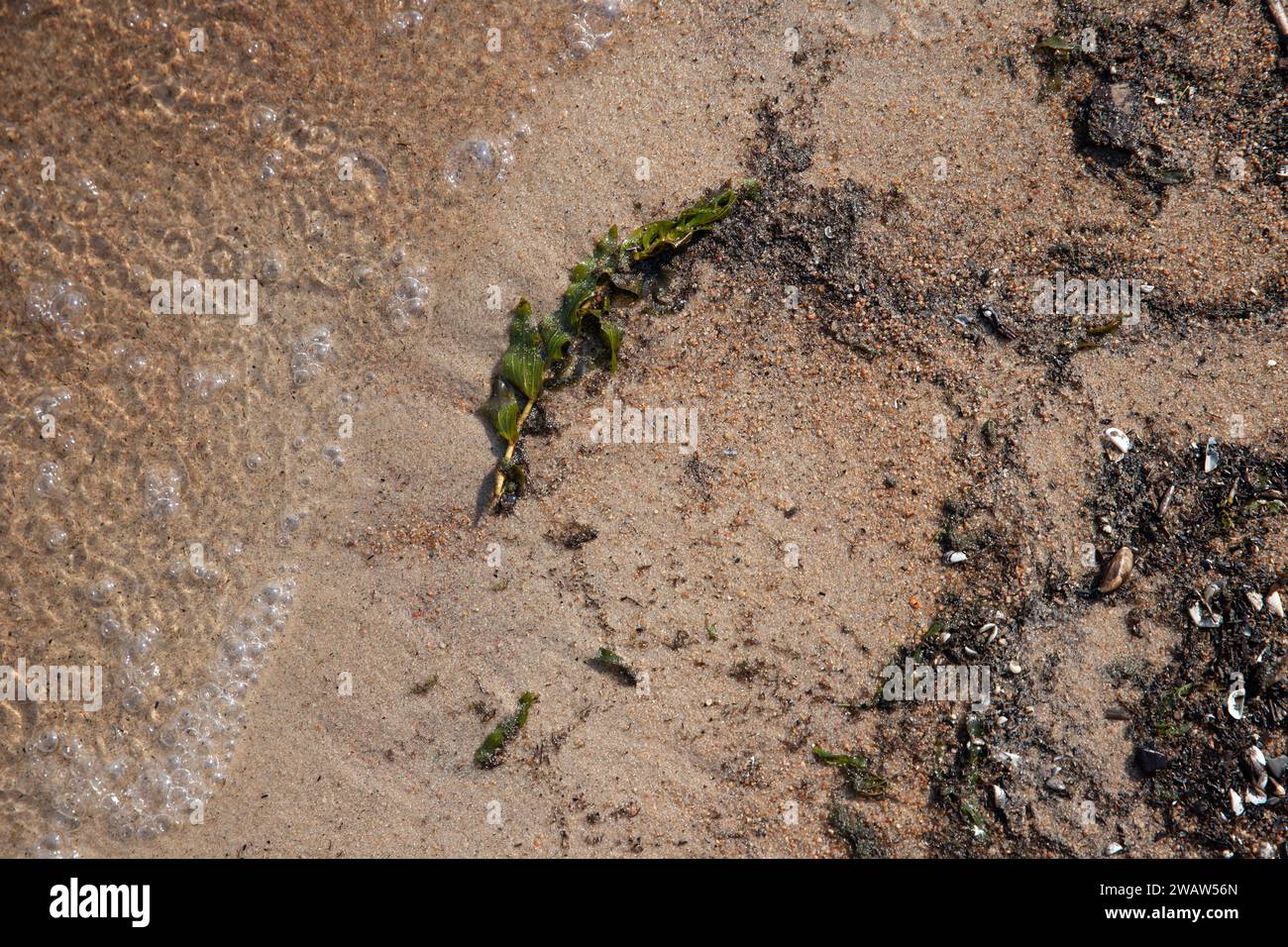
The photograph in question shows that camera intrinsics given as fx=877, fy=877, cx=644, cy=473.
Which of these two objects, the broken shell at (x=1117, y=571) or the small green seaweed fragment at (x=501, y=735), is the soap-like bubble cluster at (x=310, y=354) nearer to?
the small green seaweed fragment at (x=501, y=735)

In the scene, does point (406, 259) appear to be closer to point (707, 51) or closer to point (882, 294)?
point (707, 51)

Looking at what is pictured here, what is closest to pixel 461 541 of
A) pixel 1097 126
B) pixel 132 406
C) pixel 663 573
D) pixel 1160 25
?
pixel 663 573

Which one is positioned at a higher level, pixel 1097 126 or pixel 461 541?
pixel 1097 126

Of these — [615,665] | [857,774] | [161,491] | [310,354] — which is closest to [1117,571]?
[857,774]

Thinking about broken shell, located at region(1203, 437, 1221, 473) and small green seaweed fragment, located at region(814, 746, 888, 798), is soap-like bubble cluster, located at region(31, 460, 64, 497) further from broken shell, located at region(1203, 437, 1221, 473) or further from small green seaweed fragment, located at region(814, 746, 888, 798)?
broken shell, located at region(1203, 437, 1221, 473)

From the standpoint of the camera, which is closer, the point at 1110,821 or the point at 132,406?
the point at 1110,821

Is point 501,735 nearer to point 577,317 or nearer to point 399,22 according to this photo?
point 577,317

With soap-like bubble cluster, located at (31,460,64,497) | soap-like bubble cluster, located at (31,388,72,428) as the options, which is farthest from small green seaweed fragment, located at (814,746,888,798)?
soap-like bubble cluster, located at (31,388,72,428)
